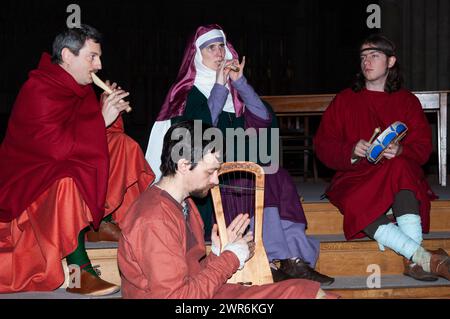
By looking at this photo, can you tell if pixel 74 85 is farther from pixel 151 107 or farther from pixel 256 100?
pixel 151 107

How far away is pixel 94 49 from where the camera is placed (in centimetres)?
388

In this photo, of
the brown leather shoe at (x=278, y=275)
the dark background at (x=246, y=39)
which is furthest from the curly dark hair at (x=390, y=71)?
the dark background at (x=246, y=39)

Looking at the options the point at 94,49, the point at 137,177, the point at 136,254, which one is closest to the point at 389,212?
the point at 137,177

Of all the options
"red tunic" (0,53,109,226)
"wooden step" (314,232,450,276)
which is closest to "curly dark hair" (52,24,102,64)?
"red tunic" (0,53,109,226)

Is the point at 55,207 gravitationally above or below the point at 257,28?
below

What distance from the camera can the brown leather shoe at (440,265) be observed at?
12.9 feet

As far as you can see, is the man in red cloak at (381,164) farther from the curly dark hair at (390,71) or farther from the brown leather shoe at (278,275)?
the brown leather shoe at (278,275)

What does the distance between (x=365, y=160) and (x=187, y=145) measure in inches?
81.7

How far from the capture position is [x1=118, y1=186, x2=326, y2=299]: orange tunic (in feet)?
8.24

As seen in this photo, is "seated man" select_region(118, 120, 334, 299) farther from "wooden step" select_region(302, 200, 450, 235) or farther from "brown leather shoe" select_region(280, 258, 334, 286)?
"wooden step" select_region(302, 200, 450, 235)

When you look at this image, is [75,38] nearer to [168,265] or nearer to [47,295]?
[47,295]

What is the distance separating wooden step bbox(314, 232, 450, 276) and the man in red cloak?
80mm

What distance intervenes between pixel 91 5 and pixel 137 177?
5.32 metres

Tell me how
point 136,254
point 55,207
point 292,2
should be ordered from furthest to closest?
point 292,2
point 55,207
point 136,254
